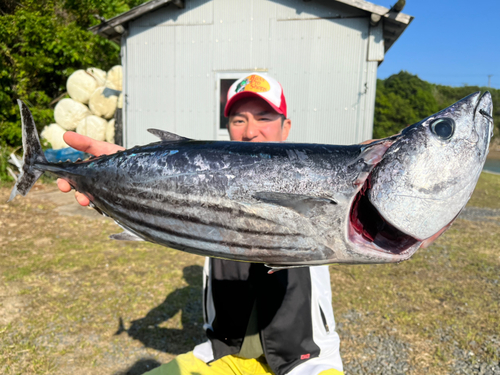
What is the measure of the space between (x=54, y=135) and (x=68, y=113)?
0.95 metres

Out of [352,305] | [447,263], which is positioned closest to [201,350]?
[352,305]

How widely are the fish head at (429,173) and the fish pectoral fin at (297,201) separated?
0.15m

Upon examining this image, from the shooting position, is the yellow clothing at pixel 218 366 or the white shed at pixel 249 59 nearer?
the yellow clothing at pixel 218 366

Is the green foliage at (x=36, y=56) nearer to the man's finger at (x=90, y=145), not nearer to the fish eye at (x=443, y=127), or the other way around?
the man's finger at (x=90, y=145)

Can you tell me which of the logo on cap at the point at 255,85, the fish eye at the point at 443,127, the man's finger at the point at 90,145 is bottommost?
the man's finger at the point at 90,145

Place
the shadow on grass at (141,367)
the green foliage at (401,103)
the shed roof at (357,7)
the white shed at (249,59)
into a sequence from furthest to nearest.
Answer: the green foliage at (401,103) → the white shed at (249,59) → the shed roof at (357,7) → the shadow on grass at (141,367)

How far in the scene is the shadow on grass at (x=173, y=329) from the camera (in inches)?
151

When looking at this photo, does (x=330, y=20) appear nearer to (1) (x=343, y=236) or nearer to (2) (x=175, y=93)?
(2) (x=175, y=93)

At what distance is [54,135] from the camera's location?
12.4m

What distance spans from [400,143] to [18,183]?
1.87 metres

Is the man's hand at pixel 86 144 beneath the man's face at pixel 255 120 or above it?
beneath

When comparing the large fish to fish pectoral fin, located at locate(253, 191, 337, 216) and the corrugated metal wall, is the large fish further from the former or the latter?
the corrugated metal wall

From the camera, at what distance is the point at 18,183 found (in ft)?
5.95

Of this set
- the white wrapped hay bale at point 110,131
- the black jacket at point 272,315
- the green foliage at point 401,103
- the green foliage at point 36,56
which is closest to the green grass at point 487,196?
the black jacket at point 272,315
